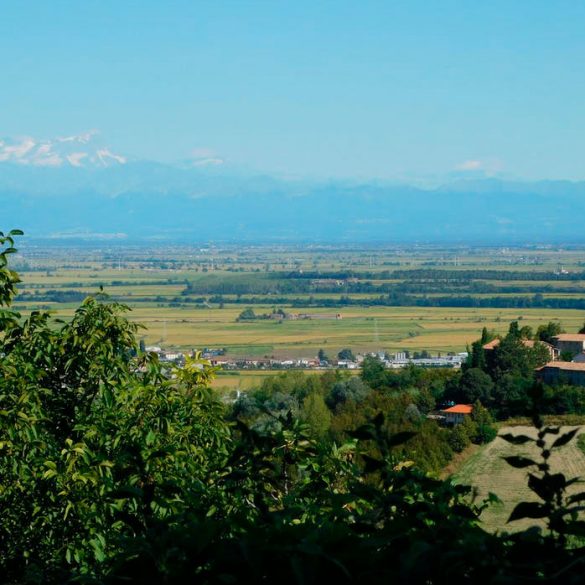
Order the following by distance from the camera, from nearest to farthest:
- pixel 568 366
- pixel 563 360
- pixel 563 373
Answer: pixel 563 373
pixel 568 366
pixel 563 360

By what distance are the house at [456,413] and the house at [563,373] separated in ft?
13.1

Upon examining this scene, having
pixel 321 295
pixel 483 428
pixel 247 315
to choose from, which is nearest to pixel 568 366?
pixel 483 428

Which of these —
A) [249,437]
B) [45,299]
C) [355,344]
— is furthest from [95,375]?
[45,299]

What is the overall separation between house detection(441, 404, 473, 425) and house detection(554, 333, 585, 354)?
9054mm

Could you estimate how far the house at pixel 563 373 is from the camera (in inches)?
1115

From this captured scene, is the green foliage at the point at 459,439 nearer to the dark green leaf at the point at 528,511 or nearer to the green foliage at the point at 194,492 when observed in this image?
the green foliage at the point at 194,492

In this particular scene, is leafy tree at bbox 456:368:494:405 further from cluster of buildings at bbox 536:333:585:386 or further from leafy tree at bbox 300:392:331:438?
leafy tree at bbox 300:392:331:438

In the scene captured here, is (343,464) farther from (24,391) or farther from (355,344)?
(355,344)

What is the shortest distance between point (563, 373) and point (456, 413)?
5.65 m

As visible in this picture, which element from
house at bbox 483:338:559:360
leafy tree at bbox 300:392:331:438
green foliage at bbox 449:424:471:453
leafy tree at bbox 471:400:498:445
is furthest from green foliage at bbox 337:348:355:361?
green foliage at bbox 449:424:471:453

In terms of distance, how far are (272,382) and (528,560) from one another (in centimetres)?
2760

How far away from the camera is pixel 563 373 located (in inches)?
1131

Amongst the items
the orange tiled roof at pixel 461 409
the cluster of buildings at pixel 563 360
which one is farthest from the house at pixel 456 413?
the cluster of buildings at pixel 563 360

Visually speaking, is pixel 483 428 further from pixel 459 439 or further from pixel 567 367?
pixel 567 367
